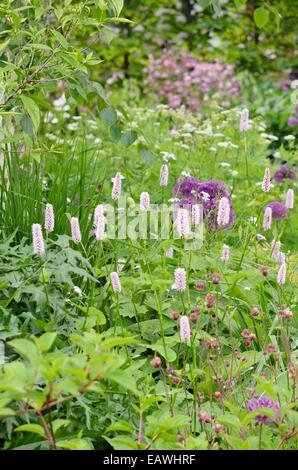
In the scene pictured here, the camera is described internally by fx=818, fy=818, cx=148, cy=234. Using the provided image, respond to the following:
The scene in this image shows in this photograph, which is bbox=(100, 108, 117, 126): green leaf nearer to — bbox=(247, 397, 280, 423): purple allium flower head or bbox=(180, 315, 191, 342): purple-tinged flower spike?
bbox=(180, 315, 191, 342): purple-tinged flower spike

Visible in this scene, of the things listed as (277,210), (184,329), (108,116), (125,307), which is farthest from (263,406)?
(277,210)

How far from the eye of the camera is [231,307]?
136 inches

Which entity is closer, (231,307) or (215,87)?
(231,307)

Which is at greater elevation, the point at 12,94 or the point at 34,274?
the point at 12,94

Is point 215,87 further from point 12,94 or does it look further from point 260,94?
point 12,94

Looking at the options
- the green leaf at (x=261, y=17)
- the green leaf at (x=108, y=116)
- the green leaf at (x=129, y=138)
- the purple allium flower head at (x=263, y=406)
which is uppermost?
the green leaf at (x=261, y=17)

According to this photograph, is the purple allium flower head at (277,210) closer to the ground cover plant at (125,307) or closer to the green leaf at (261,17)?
the ground cover plant at (125,307)

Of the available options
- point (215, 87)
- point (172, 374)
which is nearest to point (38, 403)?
point (172, 374)

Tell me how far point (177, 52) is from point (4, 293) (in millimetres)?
8029

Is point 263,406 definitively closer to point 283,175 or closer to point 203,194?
point 203,194

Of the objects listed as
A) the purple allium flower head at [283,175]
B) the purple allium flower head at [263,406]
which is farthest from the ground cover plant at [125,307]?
the purple allium flower head at [283,175]

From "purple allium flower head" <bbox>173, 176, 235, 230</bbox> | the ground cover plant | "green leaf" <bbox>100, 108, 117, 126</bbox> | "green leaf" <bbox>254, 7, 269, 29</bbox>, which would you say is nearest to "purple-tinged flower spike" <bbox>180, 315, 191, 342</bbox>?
the ground cover plant

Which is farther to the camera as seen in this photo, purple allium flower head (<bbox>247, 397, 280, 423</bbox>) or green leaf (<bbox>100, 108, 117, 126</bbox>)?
green leaf (<bbox>100, 108, 117, 126</bbox>)
